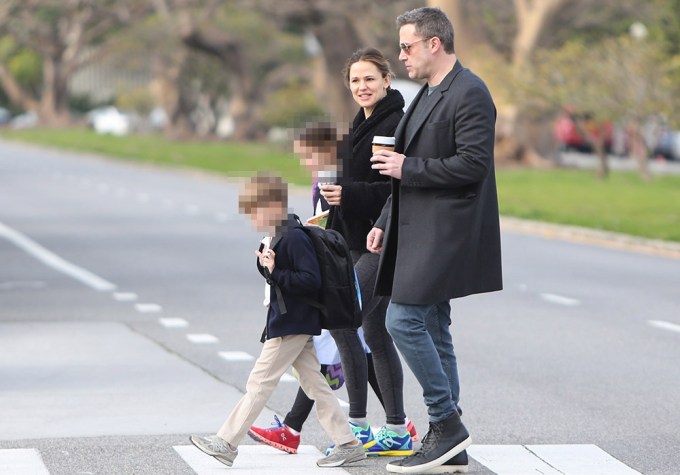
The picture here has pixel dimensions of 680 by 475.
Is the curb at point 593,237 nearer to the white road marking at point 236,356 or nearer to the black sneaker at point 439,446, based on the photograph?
the white road marking at point 236,356

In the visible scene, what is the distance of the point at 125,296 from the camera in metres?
13.6

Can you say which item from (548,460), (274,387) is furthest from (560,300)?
(274,387)

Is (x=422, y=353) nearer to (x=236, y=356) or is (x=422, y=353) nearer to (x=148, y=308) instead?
(x=236, y=356)

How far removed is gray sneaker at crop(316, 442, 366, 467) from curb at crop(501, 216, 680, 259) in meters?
12.0

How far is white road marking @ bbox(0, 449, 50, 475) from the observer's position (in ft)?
21.4

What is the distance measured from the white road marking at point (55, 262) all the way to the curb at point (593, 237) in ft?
22.8

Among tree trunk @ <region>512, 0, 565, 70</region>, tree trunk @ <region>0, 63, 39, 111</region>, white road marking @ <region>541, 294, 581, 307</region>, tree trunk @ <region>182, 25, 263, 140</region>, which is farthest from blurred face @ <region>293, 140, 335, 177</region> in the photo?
tree trunk @ <region>0, 63, 39, 111</region>

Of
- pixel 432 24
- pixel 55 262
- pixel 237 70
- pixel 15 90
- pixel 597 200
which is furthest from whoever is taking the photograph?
pixel 15 90

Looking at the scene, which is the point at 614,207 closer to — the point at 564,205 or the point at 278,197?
the point at 564,205

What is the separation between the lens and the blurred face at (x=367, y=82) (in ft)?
22.2

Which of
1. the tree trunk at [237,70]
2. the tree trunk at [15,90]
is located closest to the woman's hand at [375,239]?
the tree trunk at [237,70]

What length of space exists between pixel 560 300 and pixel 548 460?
6.84 meters

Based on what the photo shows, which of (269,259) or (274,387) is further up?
(269,259)

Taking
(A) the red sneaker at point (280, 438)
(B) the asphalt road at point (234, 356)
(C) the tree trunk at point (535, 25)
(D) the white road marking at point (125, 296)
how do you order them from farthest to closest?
1. (C) the tree trunk at point (535, 25)
2. (D) the white road marking at point (125, 296)
3. (B) the asphalt road at point (234, 356)
4. (A) the red sneaker at point (280, 438)
